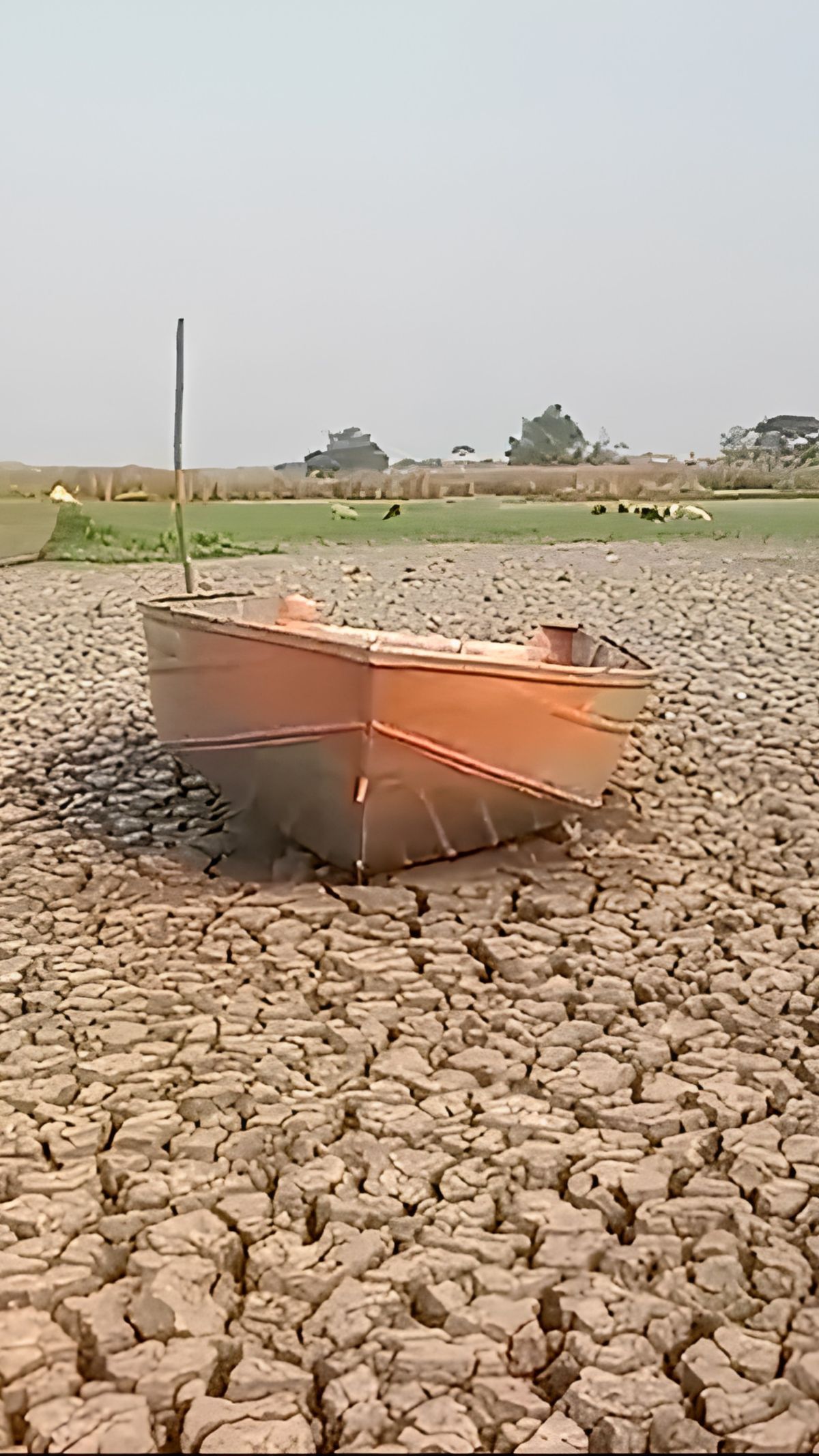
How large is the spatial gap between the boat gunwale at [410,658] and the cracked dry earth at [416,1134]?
2.05ft

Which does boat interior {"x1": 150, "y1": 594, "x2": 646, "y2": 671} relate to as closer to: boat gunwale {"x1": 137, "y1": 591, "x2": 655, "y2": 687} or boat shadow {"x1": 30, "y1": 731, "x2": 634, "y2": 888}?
boat gunwale {"x1": 137, "y1": 591, "x2": 655, "y2": 687}

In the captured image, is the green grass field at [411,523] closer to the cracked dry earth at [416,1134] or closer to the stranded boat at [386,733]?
the cracked dry earth at [416,1134]

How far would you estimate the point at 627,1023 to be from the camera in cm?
298

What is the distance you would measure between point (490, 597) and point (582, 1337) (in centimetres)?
603

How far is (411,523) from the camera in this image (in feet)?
32.3

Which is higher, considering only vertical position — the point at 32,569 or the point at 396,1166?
the point at 32,569

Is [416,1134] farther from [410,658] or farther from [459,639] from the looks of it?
[459,639]

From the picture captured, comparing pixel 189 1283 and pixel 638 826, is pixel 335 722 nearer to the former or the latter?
pixel 638 826

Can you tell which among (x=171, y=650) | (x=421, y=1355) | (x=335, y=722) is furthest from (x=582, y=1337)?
(x=171, y=650)

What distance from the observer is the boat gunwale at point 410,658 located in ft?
11.4

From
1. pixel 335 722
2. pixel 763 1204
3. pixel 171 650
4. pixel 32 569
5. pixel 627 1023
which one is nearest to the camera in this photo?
pixel 763 1204

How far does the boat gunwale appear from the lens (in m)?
3.47

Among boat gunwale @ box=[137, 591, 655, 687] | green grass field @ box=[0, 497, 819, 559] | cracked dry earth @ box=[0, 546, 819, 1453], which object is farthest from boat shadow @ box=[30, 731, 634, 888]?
green grass field @ box=[0, 497, 819, 559]

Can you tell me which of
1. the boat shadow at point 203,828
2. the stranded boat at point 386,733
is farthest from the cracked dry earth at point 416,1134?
the stranded boat at point 386,733
